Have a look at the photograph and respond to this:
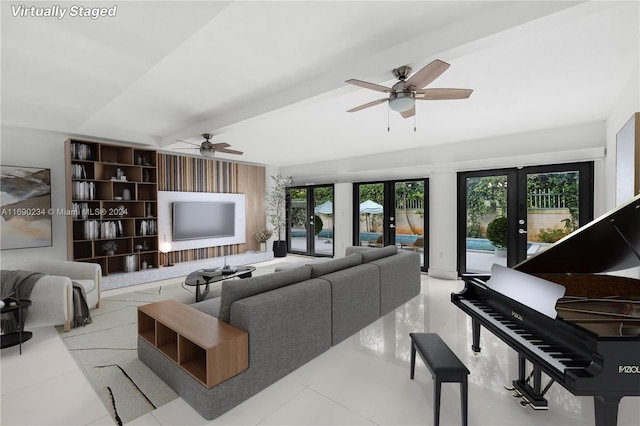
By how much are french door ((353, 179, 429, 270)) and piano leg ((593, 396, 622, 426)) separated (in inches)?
197

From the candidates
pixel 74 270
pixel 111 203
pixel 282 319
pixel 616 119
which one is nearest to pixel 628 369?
pixel 282 319

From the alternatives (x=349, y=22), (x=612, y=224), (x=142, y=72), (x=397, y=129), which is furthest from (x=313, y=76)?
(x=612, y=224)

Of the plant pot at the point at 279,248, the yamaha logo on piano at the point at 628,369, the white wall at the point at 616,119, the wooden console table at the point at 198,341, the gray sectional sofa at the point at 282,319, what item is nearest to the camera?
the yamaha logo on piano at the point at 628,369

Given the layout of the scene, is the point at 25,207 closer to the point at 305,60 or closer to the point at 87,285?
the point at 87,285

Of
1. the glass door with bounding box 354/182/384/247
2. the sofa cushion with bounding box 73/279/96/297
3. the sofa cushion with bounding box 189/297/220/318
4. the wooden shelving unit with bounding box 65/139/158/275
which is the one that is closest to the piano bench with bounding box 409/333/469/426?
the sofa cushion with bounding box 189/297/220/318

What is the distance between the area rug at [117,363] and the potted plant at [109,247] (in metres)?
1.26

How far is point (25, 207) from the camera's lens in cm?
452

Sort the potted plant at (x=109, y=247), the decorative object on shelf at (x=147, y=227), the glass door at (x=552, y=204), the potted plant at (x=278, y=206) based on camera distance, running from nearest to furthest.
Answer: the glass door at (x=552, y=204) < the potted plant at (x=109, y=247) < the decorative object on shelf at (x=147, y=227) < the potted plant at (x=278, y=206)

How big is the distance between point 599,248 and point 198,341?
270cm

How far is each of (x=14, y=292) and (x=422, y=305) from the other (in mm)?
4723

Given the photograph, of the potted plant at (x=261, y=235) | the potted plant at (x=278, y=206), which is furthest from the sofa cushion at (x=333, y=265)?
the potted plant at (x=278, y=206)

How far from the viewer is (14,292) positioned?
10.0 feet

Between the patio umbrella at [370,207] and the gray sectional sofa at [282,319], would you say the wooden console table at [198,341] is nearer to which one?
the gray sectional sofa at [282,319]

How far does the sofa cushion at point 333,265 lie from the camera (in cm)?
291
